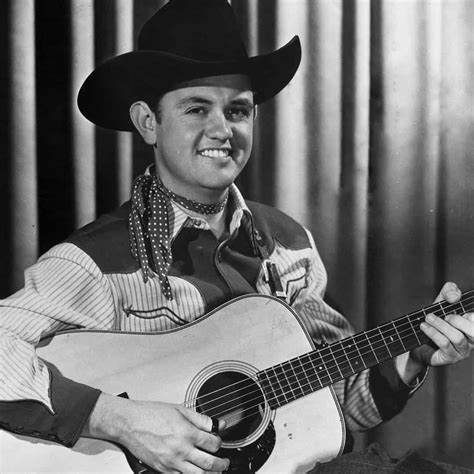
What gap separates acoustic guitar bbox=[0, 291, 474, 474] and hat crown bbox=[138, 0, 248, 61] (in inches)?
21.9

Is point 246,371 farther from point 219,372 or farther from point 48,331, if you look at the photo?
point 48,331

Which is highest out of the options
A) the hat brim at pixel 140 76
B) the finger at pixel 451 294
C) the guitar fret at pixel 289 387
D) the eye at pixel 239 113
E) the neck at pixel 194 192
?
the hat brim at pixel 140 76

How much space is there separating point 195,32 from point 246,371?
751 millimetres

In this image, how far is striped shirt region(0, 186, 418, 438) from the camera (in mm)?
1252

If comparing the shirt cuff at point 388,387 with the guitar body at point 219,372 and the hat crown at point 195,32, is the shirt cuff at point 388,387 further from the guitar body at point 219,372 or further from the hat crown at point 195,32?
the hat crown at point 195,32

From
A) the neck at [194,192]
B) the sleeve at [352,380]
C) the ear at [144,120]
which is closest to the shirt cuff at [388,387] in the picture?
the sleeve at [352,380]

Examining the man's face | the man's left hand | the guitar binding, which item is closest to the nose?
the man's face

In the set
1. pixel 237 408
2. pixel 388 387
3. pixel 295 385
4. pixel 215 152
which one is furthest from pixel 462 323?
pixel 215 152

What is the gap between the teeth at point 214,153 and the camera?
1486 millimetres

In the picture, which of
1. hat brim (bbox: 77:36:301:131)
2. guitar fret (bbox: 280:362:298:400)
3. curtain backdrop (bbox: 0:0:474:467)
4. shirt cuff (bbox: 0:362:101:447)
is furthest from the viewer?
curtain backdrop (bbox: 0:0:474:467)

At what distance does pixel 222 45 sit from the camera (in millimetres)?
1471

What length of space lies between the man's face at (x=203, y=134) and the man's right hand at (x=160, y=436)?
20.4 inches

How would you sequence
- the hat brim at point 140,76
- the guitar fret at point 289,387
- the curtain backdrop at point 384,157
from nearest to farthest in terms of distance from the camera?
the guitar fret at point 289,387
the hat brim at point 140,76
the curtain backdrop at point 384,157

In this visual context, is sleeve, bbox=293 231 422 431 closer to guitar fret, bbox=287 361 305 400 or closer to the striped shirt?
the striped shirt
